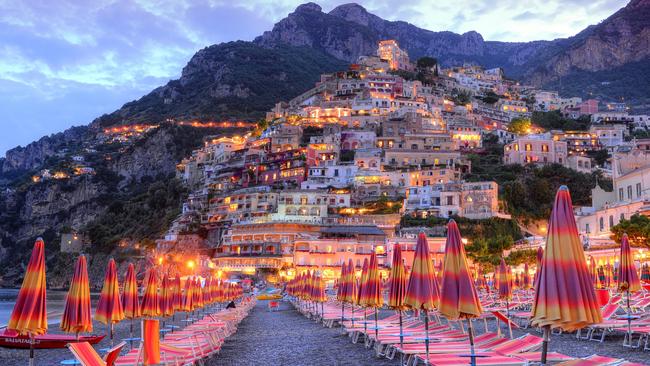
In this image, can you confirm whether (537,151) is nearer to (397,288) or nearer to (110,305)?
(397,288)

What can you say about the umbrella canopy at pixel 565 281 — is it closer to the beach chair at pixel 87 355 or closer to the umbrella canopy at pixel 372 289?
the beach chair at pixel 87 355

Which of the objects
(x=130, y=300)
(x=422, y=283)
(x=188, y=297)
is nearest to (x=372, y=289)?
(x=422, y=283)

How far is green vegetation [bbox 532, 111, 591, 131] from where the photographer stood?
103 meters

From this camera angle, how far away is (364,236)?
66062 mm

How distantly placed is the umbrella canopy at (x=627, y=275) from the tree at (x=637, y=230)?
58.4 feet

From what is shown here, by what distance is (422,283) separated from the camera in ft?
37.0

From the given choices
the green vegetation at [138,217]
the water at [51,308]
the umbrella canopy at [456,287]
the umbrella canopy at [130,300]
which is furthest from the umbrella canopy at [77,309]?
the green vegetation at [138,217]

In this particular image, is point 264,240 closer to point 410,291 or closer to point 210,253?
point 210,253

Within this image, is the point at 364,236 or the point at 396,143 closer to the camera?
the point at 364,236

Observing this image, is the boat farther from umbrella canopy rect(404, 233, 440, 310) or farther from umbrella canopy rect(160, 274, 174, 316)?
umbrella canopy rect(404, 233, 440, 310)

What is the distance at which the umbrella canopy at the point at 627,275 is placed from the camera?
16.6 metres

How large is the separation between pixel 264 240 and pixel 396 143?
1186 inches

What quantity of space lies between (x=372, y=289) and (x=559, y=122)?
99382 millimetres

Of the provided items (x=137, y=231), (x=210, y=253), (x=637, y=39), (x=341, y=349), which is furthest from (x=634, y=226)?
(x=637, y=39)
